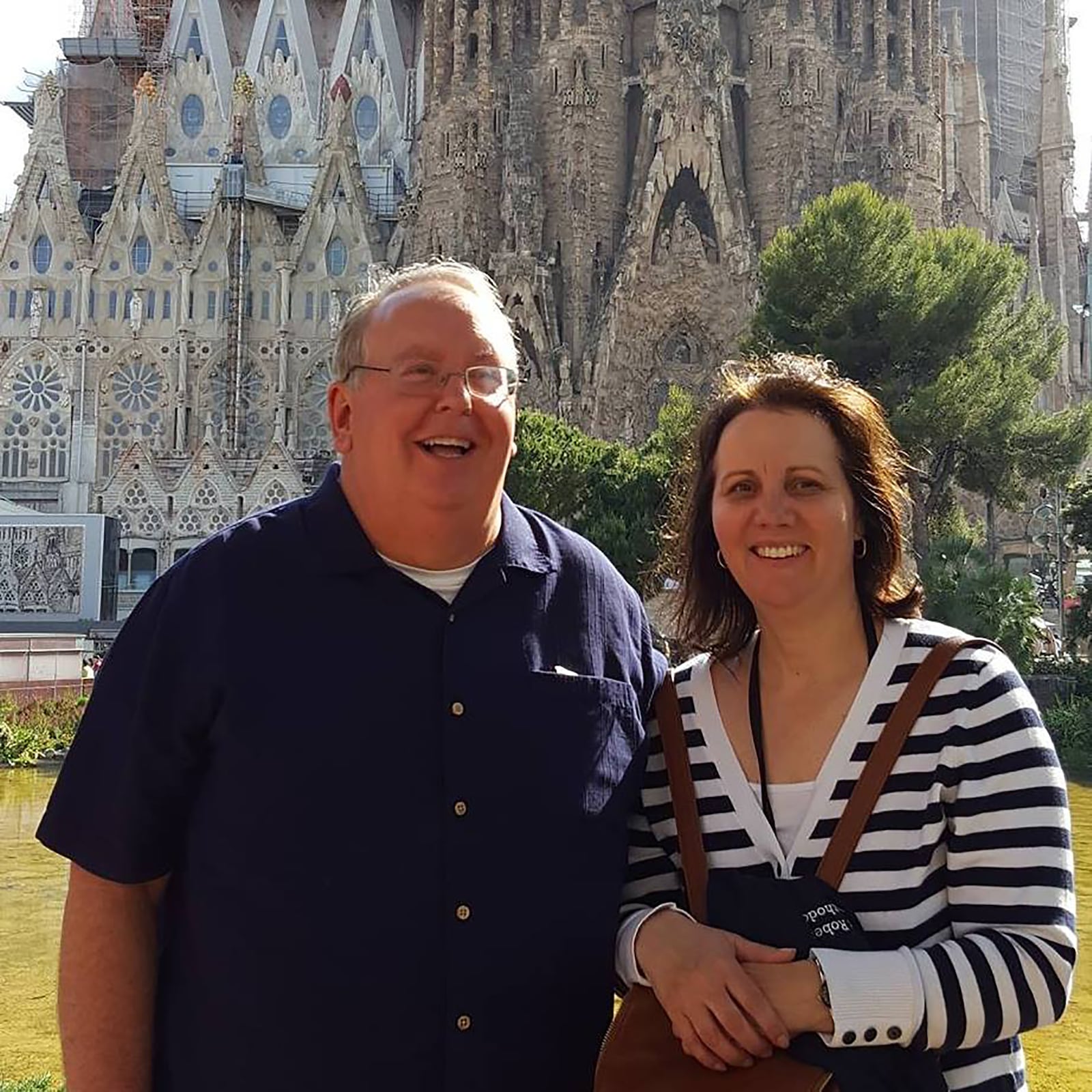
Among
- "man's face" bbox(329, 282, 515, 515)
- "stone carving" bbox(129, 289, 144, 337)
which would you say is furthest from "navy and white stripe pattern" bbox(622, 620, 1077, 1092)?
"stone carving" bbox(129, 289, 144, 337)

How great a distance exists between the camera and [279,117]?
Result: 137 feet

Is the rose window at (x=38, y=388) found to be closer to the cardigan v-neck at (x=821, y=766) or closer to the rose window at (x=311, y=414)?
the rose window at (x=311, y=414)

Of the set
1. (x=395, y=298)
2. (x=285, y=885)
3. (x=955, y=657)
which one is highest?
(x=395, y=298)

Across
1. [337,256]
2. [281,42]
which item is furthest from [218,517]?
[281,42]

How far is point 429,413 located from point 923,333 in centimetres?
2057

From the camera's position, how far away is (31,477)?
34719 millimetres

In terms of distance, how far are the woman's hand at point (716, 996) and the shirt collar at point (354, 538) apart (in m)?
0.71

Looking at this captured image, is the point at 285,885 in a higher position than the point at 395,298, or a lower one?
lower

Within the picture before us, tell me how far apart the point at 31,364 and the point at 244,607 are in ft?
Result: 119

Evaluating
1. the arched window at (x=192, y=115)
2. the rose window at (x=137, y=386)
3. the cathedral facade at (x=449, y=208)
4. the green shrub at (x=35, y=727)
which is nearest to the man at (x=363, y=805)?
the green shrub at (x=35, y=727)

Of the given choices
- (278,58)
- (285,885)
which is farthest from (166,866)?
(278,58)

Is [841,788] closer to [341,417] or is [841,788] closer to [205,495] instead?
[341,417]

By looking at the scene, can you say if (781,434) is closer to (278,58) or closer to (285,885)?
(285,885)

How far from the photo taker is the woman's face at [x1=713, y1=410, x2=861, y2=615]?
214cm
